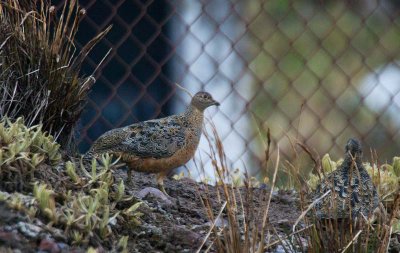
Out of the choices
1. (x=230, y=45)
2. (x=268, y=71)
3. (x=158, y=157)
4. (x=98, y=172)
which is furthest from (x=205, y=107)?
(x=268, y=71)

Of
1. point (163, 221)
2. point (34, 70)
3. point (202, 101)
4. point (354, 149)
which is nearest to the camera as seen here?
point (163, 221)

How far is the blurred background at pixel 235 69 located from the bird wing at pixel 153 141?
1363 millimetres

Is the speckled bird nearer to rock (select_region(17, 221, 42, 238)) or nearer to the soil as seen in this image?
the soil

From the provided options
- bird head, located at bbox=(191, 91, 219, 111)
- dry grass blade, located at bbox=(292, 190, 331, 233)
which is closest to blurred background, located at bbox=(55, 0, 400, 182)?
bird head, located at bbox=(191, 91, 219, 111)

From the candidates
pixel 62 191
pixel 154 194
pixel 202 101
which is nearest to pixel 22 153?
pixel 62 191

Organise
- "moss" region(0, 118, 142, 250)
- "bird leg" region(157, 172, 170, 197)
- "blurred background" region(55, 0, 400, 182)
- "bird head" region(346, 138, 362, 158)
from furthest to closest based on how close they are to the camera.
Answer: "blurred background" region(55, 0, 400, 182) < "bird leg" region(157, 172, 170, 197) < "bird head" region(346, 138, 362, 158) < "moss" region(0, 118, 142, 250)

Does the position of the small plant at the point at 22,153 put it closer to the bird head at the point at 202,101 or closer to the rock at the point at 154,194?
the rock at the point at 154,194

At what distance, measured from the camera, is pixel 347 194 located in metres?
6.05

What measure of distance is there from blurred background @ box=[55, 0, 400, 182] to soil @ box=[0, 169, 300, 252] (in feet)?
4.09

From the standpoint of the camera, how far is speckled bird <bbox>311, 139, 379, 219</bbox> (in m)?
5.85

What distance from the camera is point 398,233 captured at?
6.48 metres

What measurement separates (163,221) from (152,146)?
790 millimetres

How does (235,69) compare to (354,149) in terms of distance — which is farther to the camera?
(235,69)

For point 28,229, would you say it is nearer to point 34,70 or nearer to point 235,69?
point 34,70
